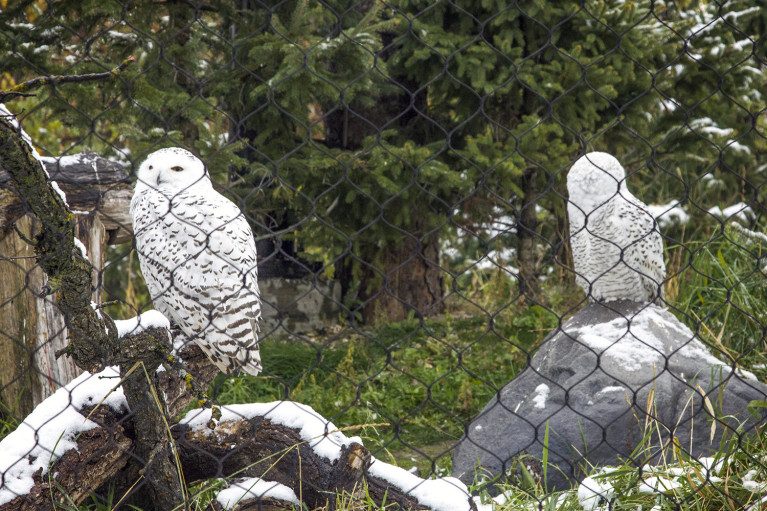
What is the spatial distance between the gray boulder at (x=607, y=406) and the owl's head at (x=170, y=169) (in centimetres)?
143

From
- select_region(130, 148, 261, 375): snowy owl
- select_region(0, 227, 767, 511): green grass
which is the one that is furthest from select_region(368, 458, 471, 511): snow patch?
select_region(130, 148, 261, 375): snowy owl

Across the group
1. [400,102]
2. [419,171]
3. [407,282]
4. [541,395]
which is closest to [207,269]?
[419,171]

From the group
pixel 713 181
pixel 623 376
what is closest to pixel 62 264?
pixel 623 376

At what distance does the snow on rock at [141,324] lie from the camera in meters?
1.73

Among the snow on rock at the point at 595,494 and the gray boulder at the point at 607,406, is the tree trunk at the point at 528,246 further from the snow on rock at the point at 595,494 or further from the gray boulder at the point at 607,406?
the snow on rock at the point at 595,494

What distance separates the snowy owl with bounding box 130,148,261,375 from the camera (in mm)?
2434

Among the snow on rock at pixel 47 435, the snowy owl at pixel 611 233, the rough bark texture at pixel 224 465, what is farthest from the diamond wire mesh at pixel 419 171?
the snow on rock at pixel 47 435

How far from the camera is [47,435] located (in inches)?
71.6

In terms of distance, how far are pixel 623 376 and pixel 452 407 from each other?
1.11 metres

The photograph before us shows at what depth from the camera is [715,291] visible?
3.90 metres

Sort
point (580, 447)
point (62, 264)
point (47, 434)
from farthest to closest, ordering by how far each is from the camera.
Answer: point (580, 447), point (47, 434), point (62, 264)

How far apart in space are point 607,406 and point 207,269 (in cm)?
162

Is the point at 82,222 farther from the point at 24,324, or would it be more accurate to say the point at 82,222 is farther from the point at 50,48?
the point at 50,48

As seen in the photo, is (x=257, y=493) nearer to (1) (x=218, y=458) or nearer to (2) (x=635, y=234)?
(1) (x=218, y=458)
